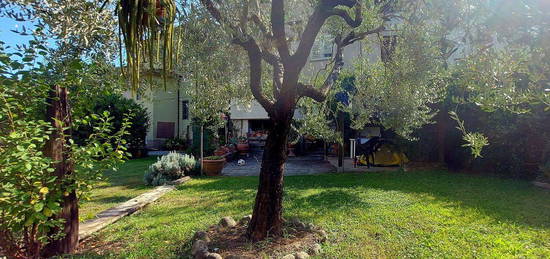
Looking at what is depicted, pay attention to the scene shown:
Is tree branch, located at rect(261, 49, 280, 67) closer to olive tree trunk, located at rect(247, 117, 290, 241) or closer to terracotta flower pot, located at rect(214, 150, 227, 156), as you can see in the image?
olive tree trunk, located at rect(247, 117, 290, 241)

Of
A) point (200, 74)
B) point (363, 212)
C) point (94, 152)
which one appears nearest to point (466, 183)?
point (363, 212)

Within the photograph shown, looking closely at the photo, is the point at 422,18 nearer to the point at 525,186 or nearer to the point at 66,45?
the point at 66,45

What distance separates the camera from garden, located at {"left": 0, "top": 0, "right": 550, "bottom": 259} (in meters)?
2.56

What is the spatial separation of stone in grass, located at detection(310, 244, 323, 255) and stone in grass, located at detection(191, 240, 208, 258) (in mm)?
1386

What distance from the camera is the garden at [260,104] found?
2.56 meters

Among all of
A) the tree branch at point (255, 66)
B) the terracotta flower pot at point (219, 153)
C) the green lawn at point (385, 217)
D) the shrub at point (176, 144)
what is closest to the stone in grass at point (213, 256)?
the green lawn at point (385, 217)

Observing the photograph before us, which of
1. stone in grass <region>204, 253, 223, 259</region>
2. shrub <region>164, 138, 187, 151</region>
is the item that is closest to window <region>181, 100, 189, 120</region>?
shrub <region>164, 138, 187, 151</region>

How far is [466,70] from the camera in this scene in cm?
279

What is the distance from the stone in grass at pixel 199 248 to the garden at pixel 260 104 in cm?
2

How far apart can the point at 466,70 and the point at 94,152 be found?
383 centimetres

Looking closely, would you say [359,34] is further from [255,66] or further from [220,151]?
[220,151]

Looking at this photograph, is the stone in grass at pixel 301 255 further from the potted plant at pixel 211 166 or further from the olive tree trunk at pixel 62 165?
the potted plant at pixel 211 166

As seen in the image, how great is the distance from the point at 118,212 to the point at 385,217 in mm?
5416

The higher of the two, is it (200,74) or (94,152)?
(200,74)
